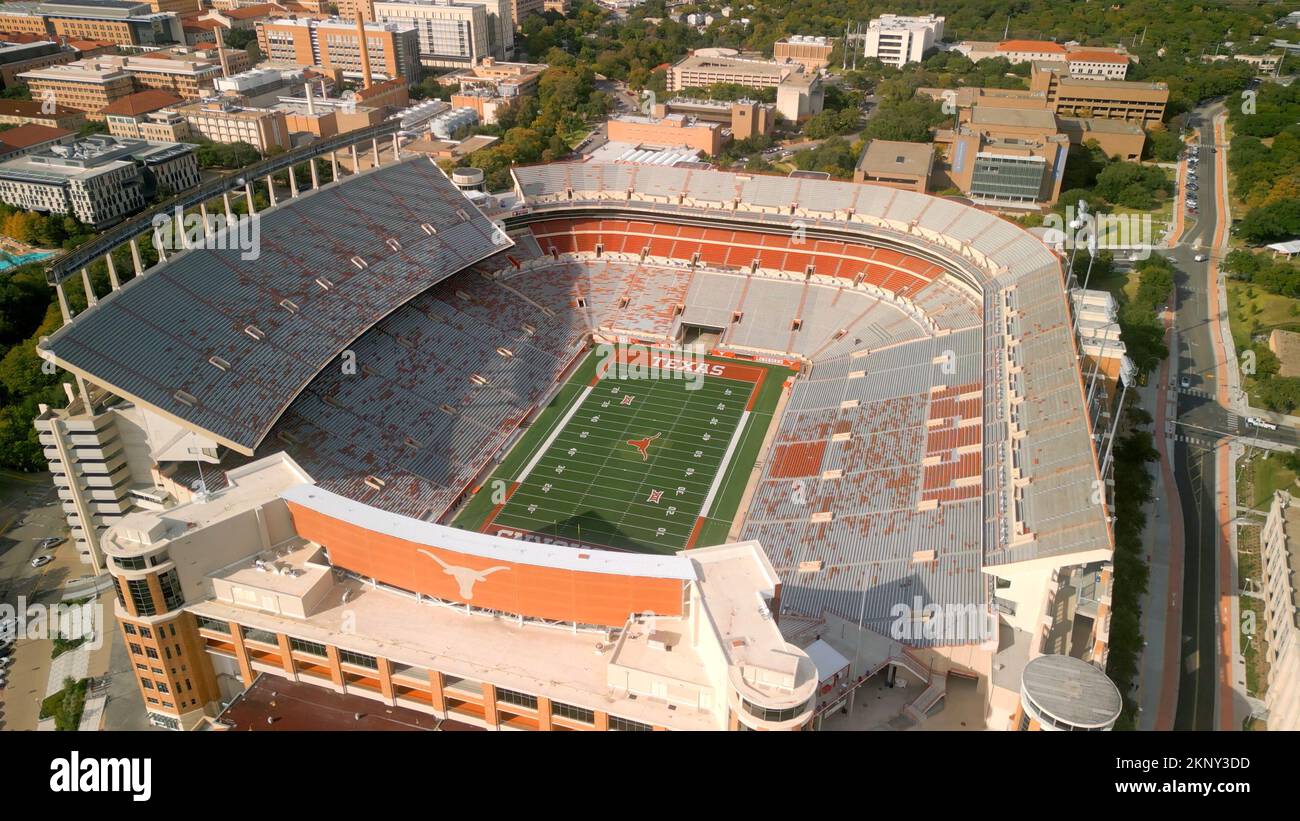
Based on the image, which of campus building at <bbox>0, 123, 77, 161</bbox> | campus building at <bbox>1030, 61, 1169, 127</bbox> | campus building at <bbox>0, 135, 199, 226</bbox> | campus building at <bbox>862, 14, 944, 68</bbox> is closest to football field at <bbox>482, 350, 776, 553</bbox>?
campus building at <bbox>0, 135, 199, 226</bbox>

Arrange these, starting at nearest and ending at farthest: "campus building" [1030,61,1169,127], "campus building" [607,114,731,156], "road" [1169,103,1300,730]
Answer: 1. "road" [1169,103,1300,730]
2. "campus building" [607,114,731,156]
3. "campus building" [1030,61,1169,127]

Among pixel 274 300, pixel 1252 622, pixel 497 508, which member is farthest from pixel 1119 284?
pixel 274 300

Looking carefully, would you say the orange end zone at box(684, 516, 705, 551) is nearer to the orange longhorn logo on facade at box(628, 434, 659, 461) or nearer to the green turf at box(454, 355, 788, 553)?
the green turf at box(454, 355, 788, 553)

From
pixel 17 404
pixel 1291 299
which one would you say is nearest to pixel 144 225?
pixel 17 404

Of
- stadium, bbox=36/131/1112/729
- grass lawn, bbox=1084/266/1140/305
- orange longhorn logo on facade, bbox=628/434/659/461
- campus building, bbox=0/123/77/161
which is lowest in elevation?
orange longhorn logo on facade, bbox=628/434/659/461

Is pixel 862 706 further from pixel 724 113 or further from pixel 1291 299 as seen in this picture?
pixel 724 113

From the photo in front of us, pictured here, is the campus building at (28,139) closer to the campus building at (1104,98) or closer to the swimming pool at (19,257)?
the swimming pool at (19,257)

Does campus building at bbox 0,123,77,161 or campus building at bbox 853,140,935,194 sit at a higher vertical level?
campus building at bbox 0,123,77,161
